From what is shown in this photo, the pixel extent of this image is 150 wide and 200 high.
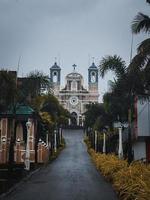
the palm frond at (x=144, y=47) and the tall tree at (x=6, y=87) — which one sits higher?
the palm frond at (x=144, y=47)

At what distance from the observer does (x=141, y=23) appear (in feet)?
70.2

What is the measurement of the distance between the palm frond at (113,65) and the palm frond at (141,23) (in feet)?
19.6

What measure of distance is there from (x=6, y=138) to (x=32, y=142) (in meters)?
2.45

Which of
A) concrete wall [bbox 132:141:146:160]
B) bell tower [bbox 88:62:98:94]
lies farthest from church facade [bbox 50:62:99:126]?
concrete wall [bbox 132:141:146:160]

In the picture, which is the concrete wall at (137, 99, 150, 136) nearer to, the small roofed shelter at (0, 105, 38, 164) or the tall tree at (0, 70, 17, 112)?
the small roofed shelter at (0, 105, 38, 164)

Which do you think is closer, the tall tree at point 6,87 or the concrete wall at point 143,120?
the tall tree at point 6,87

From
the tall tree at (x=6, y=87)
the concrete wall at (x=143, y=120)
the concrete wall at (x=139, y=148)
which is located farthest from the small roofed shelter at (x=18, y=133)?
the tall tree at (x=6, y=87)

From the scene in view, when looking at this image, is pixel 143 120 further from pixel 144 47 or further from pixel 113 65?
pixel 144 47

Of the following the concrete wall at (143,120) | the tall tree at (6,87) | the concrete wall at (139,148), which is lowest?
the concrete wall at (139,148)

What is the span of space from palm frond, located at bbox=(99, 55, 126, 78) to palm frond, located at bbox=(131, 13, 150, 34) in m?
5.97

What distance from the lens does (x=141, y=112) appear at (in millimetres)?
38750

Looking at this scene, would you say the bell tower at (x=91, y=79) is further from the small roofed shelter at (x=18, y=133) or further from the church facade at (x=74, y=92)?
the small roofed shelter at (x=18, y=133)

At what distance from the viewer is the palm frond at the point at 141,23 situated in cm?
2139

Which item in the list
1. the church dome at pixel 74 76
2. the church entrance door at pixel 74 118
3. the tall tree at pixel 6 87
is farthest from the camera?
the church dome at pixel 74 76
